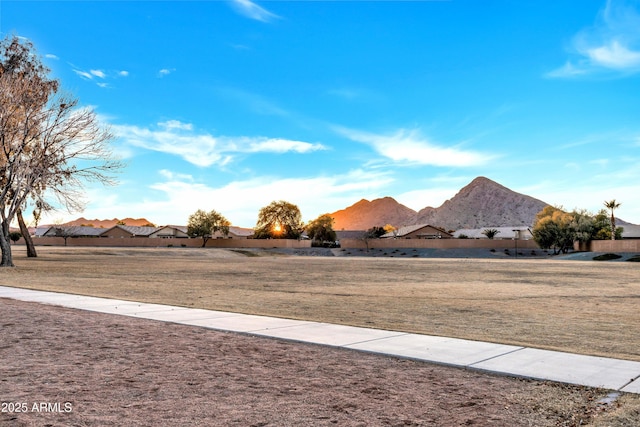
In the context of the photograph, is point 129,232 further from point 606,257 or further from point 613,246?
point 606,257

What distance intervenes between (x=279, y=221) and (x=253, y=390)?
14659 cm

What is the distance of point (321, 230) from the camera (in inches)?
5807

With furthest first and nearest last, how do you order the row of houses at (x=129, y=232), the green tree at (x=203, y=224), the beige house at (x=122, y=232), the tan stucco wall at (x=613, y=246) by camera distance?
1. the beige house at (x=122, y=232)
2. the row of houses at (x=129, y=232)
3. the green tree at (x=203, y=224)
4. the tan stucco wall at (x=613, y=246)

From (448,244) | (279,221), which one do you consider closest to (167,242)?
(279,221)

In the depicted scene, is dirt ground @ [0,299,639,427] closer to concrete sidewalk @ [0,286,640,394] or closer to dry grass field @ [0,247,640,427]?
dry grass field @ [0,247,640,427]

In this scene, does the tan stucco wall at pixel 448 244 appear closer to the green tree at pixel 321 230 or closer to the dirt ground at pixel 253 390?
the green tree at pixel 321 230

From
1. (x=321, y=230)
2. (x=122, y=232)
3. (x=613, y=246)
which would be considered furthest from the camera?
(x=122, y=232)

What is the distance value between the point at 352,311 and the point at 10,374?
953cm

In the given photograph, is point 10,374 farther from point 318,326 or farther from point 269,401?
point 318,326

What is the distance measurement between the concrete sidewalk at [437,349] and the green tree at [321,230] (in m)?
132

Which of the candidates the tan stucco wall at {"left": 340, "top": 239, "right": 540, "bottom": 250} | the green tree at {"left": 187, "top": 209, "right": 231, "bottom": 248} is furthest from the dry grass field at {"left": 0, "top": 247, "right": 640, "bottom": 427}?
the green tree at {"left": 187, "top": 209, "right": 231, "bottom": 248}

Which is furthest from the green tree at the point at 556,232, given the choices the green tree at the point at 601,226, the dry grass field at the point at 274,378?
the dry grass field at the point at 274,378

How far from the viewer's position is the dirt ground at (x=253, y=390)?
598 cm

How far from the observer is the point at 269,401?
21.5 ft
